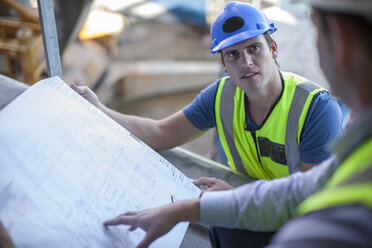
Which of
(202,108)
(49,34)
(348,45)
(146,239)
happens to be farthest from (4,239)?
(202,108)

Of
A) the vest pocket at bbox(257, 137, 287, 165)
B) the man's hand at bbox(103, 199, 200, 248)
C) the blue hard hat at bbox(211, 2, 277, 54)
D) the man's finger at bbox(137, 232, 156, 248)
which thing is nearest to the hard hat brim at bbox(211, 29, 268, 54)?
the blue hard hat at bbox(211, 2, 277, 54)

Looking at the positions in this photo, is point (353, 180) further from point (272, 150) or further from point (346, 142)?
point (272, 150)

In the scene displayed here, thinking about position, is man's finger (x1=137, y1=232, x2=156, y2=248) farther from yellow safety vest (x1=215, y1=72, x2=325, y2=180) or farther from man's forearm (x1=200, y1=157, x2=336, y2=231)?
yellow safety vest (x1=215, y1=72, x2=325, y2=180)

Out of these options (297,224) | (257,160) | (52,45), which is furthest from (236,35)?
(297,224)

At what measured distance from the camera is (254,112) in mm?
1825

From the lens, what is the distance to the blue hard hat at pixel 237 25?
1637mm

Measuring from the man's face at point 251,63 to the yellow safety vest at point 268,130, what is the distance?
0.14 meters

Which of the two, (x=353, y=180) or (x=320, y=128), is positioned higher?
(x=353, y=180)

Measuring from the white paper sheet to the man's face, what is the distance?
1.80ft

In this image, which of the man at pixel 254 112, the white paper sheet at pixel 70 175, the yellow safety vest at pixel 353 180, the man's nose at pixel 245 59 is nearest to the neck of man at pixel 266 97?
the man at pixel 254 112

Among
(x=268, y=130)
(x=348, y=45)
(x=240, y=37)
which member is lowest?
(x=268, y=130)

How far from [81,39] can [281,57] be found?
374cm

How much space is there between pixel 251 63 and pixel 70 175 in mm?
945

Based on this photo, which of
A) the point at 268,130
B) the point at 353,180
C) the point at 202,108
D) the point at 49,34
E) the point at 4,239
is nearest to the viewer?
the point at 353,180
